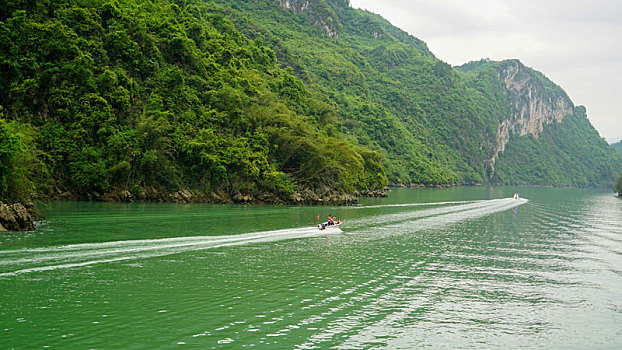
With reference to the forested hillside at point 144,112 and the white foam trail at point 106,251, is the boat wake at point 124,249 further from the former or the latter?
the forested hillside at point 144,112

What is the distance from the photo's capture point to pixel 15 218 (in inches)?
1167

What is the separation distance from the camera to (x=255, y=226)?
38688 millimetres

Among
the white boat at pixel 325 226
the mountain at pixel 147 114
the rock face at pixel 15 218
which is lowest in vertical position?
the white boat at pixel 325 226

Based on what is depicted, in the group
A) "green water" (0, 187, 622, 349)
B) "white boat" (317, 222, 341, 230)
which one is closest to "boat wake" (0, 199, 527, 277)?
"green water" (0, 187, 622, 349)

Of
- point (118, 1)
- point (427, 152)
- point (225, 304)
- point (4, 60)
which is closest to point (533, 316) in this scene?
point (225, 304)

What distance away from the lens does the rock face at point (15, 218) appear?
29.1 meters

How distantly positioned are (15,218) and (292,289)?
2038 cm

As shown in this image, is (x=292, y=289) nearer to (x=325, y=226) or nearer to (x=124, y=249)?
(x=124, y=249)

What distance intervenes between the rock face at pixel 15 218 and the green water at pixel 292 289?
3.65ft

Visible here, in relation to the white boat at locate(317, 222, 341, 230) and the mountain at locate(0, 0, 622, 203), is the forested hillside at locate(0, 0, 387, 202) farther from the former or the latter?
the white boat at locate(317, 222, 341, 230)

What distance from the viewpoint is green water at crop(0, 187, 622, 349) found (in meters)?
14.1

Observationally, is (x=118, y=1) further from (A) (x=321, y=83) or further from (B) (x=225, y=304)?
(A) (x=321, y=83)

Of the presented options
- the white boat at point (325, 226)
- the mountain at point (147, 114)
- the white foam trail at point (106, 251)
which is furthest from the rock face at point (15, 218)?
the white boat at point (325, 226)

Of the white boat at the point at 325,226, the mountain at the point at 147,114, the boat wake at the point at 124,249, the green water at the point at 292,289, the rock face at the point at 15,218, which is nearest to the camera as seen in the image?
the green water at the point at 292,289
